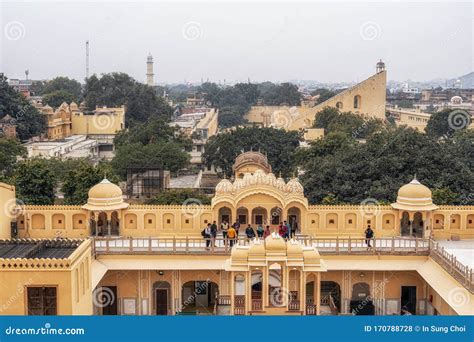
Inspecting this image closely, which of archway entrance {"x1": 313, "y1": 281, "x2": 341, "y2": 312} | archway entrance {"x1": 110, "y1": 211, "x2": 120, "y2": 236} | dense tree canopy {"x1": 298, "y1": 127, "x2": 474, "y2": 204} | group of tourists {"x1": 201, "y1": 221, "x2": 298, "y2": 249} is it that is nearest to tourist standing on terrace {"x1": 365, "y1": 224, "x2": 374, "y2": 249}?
archway entrance {"x1": 313, "y1": 281, "x2": 341, "y2": 312}

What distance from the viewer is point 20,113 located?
214ft

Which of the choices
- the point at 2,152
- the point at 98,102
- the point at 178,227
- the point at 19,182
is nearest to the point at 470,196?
the point at 178,227

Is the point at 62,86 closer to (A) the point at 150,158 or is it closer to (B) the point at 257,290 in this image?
(A) the point at 150,158

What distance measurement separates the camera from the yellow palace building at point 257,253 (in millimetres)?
19906

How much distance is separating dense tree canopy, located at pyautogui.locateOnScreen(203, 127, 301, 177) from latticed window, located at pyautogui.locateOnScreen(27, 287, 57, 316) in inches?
1251

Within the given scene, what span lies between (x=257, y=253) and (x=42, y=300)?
669 centimetres

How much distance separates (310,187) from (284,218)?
37.8 ft

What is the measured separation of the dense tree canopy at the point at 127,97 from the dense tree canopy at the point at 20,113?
1316 cm

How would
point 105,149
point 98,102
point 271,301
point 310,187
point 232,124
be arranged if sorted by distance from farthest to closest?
1. point 232,124
2. point 98,102
3. point 105,149
4. point 310,187
5. point 271,301

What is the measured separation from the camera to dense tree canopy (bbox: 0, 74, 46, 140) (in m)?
65.9

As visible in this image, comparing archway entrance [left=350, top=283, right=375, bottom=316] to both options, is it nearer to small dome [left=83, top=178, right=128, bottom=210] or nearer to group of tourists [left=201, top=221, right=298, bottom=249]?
group of tourists [left=201, top=221, right=298, bottom=249]

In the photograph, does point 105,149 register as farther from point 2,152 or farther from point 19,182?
point 19,182

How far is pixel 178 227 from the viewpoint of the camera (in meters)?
25.9

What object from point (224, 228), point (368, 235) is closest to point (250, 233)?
point (224, 228)
